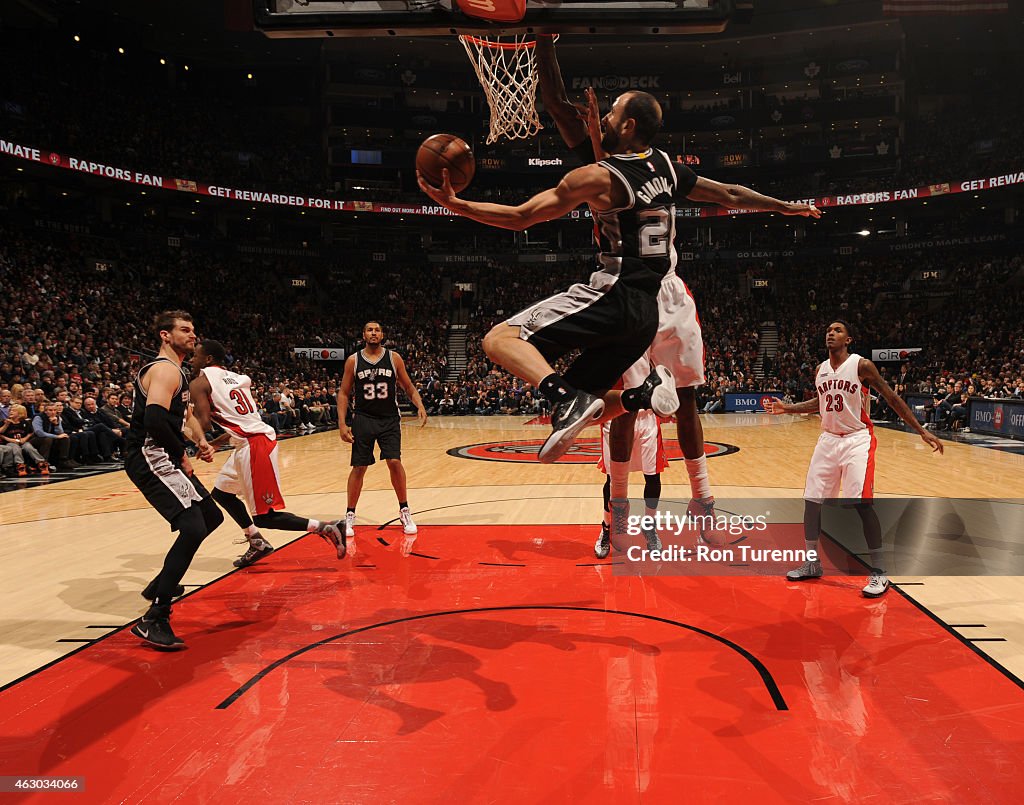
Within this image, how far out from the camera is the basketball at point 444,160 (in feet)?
11.3

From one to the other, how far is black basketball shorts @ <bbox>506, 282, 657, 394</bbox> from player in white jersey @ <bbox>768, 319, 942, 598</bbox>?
2.22 metres

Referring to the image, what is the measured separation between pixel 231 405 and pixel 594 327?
3558mm

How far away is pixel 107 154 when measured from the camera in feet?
89.1

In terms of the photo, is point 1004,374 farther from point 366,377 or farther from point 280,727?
point 280,727

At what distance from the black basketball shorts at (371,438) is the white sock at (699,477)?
2.71 metres

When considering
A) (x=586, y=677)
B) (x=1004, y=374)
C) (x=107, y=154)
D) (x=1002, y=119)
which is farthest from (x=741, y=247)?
(x=586, y=677)

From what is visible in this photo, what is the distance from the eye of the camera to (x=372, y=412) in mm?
6750

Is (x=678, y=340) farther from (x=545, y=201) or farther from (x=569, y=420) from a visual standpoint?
(x=569, y=420)

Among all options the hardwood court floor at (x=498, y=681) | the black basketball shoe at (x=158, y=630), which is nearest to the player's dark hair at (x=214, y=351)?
the hardwood court floor at (x=498, y=681)

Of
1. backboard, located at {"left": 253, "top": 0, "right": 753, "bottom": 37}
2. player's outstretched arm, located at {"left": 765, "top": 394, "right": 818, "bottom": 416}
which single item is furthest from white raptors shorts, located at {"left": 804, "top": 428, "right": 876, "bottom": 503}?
backboard, located at {"left": 253, "top": 0, "right": 753, "bottom": 37}

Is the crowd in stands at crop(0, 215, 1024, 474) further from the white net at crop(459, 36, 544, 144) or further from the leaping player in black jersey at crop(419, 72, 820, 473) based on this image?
the leaping player in black jersey at crop(419, 72, 820, 473)

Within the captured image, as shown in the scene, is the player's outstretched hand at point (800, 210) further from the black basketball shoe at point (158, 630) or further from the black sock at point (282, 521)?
the black basketball shoe at point (158, 630)

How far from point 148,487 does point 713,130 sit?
38.7 m

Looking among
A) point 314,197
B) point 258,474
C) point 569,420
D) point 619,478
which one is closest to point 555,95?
point 569,420
